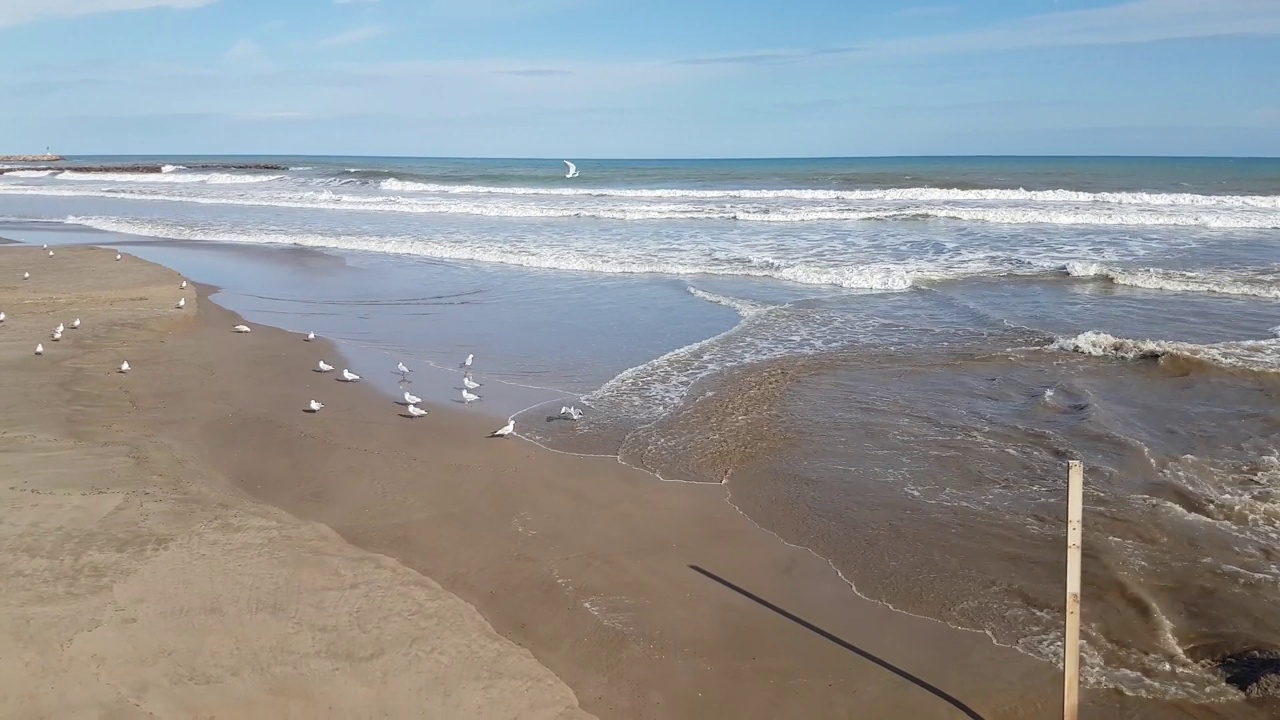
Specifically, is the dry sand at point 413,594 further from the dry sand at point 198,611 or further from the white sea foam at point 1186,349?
the white sea foam at point 1186,349

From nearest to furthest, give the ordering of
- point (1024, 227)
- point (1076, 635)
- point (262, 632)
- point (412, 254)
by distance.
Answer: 1. point (1076, 635)
2. point (262, 632)
3. point (412, 254)
4. point (1024, 227)

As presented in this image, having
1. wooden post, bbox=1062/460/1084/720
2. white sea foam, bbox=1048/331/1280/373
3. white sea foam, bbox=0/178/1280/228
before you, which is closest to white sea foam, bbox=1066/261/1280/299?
white sea foam, bbox=1048/331/1280/373

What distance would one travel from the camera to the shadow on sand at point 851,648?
388 centimetres

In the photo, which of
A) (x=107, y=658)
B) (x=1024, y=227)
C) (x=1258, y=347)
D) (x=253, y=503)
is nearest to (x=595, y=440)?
(x=253, y=503)

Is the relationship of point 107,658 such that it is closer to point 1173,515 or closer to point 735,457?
point 735,457

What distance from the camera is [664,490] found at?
621cm

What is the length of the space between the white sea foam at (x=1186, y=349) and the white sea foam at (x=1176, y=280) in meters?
3.73

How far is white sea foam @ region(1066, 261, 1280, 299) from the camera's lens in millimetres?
13258

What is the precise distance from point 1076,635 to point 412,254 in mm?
16862

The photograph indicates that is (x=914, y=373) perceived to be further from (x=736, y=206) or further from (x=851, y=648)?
(x=736, y=206)

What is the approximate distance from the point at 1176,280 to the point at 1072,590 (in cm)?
1309

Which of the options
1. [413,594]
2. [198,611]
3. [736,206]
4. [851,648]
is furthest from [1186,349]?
[736,206]

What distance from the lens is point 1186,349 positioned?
9.40 metres

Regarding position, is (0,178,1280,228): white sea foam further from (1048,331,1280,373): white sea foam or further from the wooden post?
the wooden post
